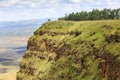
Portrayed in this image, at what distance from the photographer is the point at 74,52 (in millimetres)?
108625

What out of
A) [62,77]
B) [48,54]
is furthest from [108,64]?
[48,54]

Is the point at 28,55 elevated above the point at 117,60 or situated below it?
below

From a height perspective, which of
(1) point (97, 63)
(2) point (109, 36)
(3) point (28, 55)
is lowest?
(3) point (28, 55)

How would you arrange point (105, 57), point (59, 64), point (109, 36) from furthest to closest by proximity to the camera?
point (59, 64) → point (109, 36) → point (105, 57)

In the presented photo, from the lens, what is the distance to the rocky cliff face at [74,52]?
273 ft

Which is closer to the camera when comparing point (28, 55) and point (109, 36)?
point (109, 36)

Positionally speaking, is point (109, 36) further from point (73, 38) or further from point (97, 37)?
point (73, 38)

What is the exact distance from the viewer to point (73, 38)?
404 feet

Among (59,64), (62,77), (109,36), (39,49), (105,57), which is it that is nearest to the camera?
(105,57)

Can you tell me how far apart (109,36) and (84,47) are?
15.3 m

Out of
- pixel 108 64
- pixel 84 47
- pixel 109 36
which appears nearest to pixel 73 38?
pixel 84 47

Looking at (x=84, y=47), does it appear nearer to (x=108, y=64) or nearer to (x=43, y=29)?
(x=108, y=64)

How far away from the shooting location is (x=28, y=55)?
165875mm

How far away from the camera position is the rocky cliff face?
273 ft
